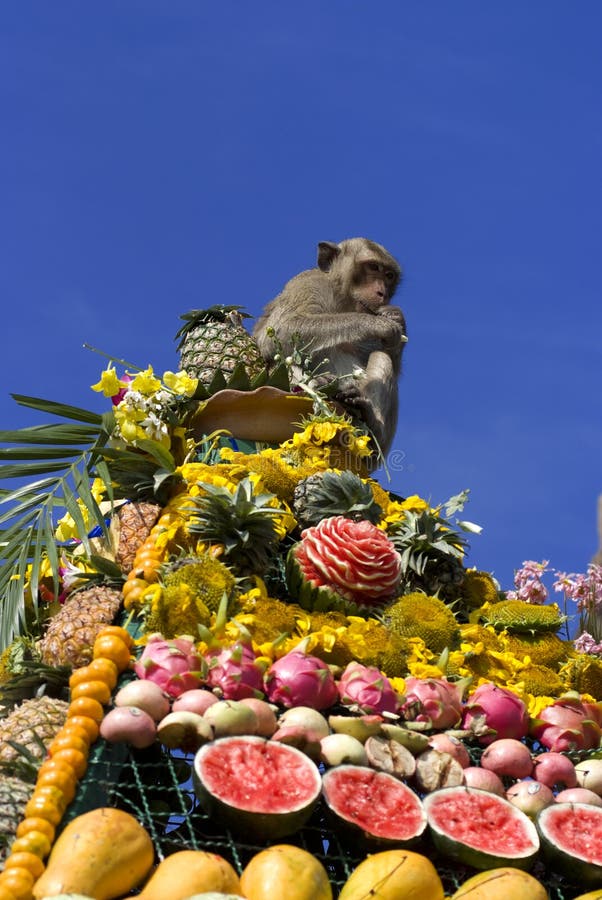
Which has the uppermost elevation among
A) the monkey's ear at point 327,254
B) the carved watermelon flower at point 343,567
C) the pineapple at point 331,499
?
the monkey's ear at point 327,254

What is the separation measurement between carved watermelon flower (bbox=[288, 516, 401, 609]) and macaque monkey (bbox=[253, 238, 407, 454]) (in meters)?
2.81

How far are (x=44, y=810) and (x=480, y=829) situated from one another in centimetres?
196

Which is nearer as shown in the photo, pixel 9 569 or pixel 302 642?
pixel 302 642

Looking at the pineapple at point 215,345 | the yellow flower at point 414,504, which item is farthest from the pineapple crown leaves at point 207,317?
the yellow flower at point 414,504

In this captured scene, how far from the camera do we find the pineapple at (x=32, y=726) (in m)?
6.19

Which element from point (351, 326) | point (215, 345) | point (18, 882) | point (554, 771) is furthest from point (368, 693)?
point (351, 326)

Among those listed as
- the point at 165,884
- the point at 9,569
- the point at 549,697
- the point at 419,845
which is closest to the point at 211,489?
the point at 9,569

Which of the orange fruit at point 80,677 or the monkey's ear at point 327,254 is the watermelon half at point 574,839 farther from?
the monkey's ear at point 327,254

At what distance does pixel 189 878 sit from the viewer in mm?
4988

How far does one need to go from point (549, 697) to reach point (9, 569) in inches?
143

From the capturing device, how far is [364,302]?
14.8 m

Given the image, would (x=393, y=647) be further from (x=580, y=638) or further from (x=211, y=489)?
(x=580, y=638)

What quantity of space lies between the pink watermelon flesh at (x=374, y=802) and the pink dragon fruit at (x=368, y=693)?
1.75ft

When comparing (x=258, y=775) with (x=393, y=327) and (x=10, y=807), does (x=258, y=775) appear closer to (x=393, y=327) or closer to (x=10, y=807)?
(x=10, y=807)
